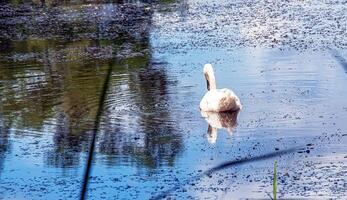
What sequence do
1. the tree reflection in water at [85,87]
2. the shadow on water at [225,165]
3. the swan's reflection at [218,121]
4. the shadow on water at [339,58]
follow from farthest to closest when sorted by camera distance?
the shadow on water at [339,58] < the swan's reflection at [218,121] < the tree reflection in water at [85,87] < the shadow on water at [225,165]

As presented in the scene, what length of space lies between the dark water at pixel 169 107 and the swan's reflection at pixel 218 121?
0.04 m

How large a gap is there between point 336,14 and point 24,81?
25.8ft

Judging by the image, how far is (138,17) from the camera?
72.2 ft

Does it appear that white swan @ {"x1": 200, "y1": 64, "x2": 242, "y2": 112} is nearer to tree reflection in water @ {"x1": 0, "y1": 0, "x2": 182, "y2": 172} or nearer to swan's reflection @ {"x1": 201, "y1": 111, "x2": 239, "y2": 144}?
swan's reflection @ {"x1": 201, "y1": 111, "x2": 239, "y2": 144}

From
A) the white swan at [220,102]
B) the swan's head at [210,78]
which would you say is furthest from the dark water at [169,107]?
the swan's head at [210,78]

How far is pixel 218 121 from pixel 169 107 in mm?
846

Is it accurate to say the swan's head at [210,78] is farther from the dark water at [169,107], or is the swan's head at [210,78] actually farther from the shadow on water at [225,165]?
the shadow on water at [225,165]

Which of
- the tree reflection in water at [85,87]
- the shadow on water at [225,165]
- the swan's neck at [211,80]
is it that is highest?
the swan's neck at [211,80]

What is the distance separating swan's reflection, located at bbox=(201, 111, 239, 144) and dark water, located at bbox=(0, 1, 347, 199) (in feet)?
0.13

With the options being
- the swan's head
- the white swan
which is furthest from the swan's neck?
the white swan

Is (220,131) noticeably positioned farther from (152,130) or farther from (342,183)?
(342,183)

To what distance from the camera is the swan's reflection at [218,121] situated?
37.8 feet

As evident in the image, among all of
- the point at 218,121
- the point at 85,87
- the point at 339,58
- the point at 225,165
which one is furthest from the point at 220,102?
the point at 339,58

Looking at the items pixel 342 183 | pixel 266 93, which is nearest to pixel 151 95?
pixel 266 93
